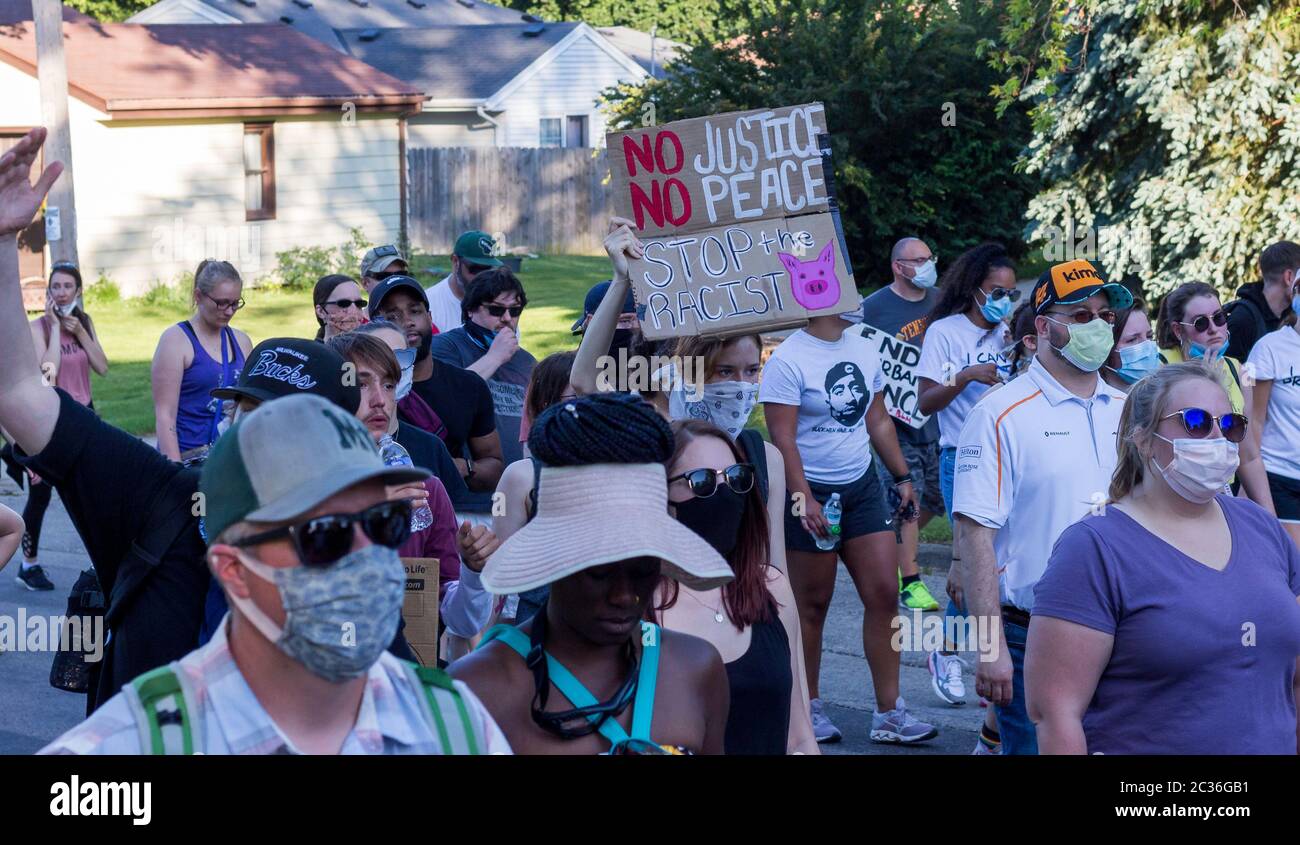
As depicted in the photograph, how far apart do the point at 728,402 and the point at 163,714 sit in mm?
4025

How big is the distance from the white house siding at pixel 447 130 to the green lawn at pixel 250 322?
12.8 metres

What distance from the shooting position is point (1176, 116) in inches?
610

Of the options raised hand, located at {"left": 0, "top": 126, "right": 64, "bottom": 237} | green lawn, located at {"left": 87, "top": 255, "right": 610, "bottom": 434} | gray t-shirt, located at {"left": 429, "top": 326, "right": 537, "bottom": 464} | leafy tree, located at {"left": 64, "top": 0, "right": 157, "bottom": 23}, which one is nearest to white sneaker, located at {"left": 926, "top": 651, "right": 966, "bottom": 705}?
gray t-shirt, located at {"left": 429, "top": 326, "right": 537, "bottom": 464}

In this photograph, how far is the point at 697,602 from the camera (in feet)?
14.0

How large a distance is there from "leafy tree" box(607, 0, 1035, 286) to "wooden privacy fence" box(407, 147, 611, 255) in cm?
1496

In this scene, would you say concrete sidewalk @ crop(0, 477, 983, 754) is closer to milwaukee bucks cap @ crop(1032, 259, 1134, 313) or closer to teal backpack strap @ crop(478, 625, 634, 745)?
milwaukee bucks cap @ crop(1032, 259, 1134, 313)

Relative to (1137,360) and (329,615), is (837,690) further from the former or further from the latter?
(329,615)

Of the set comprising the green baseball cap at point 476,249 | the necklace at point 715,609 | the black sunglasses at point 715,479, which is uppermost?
the green baseball cap at point 476,249


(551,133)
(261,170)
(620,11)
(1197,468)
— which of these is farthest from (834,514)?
(620,11)

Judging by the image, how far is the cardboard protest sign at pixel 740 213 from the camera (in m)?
6.42

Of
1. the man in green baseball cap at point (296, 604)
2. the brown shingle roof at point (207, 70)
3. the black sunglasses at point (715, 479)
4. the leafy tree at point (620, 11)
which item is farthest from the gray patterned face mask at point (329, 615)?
the leafy tree at point (620, 11)

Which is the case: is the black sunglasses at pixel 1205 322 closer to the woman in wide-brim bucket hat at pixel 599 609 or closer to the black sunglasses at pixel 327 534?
the woman in wide-brim bucket hat at pixel 599 609
